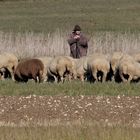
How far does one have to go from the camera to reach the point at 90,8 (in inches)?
2589

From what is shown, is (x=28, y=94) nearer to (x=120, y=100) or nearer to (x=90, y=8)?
(x=120, y=100)

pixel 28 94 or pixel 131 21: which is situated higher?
pixel 28 94

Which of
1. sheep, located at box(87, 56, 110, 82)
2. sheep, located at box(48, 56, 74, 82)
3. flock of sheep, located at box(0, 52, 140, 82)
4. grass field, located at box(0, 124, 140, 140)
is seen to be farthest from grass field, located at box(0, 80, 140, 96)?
grass field, located at box(0, 124, 140, 140)

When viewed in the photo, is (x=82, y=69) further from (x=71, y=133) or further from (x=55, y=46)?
(x=71, y=133)

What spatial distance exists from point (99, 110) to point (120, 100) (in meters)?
1.34

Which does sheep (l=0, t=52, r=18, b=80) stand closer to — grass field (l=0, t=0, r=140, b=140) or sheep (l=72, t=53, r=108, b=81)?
grass field (l=0, t=0, r=140, b=140)

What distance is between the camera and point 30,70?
2305 centimetres

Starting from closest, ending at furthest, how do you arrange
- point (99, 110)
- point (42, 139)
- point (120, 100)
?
point (42, 139) → point (99, 110) → point (120, 100)

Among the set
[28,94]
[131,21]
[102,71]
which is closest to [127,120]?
[28,94]

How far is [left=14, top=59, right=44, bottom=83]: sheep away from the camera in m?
23.0

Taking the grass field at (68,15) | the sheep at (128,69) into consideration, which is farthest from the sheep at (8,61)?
the grass field at (68,15)

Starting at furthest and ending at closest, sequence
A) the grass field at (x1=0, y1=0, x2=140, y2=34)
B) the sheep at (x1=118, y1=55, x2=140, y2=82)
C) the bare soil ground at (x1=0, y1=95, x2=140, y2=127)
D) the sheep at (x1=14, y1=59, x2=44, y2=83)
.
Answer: the grass field at (x1=0, y1=0, x2=140, y2=34) → the sheep at (x1=14, y1=59, x2=44, y2=83) → the sheep at (x1=118, y1=55, x2=140, y2=82) → the bare soil ground at (x1=0, y1=95, x2=140, y2=127)

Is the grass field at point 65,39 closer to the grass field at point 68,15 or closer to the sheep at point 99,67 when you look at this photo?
the grass field at point 68,15

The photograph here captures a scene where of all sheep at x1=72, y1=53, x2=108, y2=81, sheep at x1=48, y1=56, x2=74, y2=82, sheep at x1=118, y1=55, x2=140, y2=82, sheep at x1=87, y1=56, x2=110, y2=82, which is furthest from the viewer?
sheep at x1=72, y1=53, x2=108, y2=81
